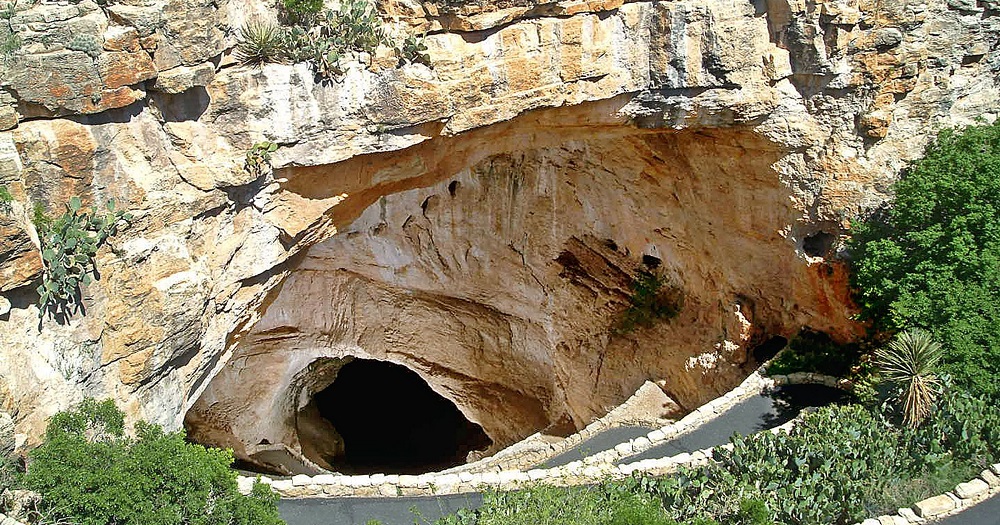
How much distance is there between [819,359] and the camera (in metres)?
17.9

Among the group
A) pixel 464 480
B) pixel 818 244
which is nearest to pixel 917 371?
pixel 818 244

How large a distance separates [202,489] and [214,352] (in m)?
3.80

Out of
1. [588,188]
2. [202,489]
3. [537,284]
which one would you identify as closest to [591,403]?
[537,284]

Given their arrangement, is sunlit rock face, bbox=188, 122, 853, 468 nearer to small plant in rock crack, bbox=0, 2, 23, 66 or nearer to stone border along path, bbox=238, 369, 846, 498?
stone border along path, bbox=238, 369, 846, 498

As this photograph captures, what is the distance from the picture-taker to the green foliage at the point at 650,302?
70.4ft

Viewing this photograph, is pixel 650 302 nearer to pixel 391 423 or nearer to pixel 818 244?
pixel 818 244

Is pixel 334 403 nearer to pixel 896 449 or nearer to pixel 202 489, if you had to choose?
pixel 202 489

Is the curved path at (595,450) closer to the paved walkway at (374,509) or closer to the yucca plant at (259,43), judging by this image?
the paved walkway at (374,509)

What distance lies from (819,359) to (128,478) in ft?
43.3

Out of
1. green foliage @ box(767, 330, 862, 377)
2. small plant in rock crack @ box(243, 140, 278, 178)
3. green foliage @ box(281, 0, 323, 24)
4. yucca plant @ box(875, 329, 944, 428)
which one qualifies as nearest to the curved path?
green foliage @ box(767, 330, 862, 377)

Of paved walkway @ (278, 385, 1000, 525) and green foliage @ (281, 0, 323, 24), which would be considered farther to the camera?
paved walkway @ (278, 385, 1000, 525)

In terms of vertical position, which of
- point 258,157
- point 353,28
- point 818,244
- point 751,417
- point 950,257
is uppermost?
point 353,28

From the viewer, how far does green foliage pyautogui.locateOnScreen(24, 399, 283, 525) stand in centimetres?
1137

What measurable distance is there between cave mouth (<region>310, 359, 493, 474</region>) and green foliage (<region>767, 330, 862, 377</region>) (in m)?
10.4
